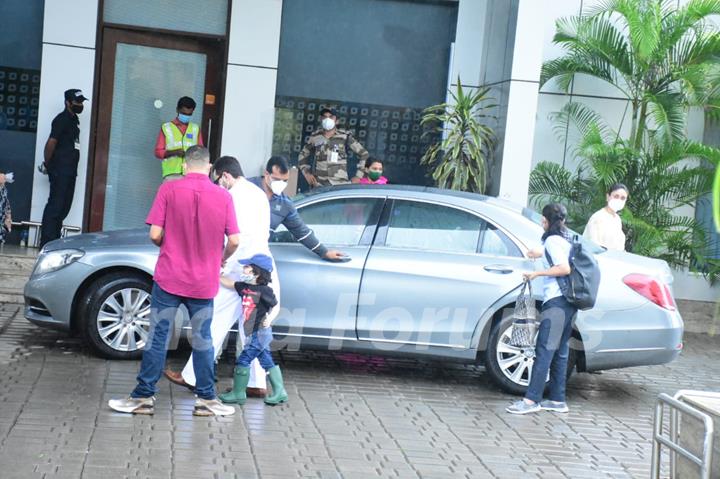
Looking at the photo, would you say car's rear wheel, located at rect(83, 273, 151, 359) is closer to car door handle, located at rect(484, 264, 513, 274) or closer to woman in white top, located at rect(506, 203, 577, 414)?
car door handle, located at rect(484, 264, 513, 274)

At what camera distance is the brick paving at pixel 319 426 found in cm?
645

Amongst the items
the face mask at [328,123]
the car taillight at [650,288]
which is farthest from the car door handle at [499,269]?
the face mask at [328,123]

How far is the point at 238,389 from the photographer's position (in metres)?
7.88

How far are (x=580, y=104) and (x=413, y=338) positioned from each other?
670cm

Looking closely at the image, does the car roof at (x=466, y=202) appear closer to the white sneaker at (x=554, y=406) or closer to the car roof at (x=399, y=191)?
the car roof at (x=399, y=191)

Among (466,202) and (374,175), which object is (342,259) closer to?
(466,202)

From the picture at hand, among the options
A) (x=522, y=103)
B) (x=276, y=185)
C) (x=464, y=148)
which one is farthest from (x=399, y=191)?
(x=522, y=103)

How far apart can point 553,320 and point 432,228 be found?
1.36 meters

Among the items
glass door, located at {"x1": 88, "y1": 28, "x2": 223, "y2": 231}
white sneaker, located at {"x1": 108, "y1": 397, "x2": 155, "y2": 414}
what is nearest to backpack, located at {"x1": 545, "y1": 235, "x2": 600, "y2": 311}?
white sneaker, located at {"x1": 108, "y1": 397, "x2": 155, "y2": 414}

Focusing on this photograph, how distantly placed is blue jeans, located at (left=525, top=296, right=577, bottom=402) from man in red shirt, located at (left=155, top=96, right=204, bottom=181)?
6168 millimetres

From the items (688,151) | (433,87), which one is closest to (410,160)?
(433,87)

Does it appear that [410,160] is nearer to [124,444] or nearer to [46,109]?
[46,109]

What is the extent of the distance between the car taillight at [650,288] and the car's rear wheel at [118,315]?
157 inches

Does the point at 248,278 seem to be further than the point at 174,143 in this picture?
No
